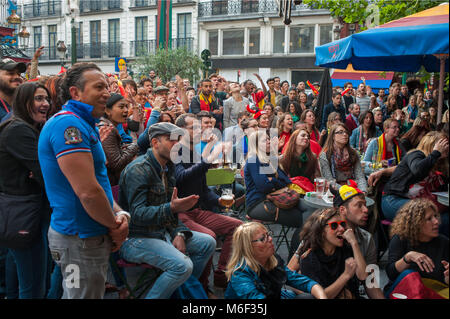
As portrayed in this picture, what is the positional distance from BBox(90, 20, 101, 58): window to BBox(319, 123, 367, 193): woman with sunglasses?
3505 cm

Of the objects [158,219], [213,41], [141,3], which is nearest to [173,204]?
[158,219]

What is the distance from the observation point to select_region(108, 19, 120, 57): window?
36934mm

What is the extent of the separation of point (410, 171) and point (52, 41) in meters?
39.9

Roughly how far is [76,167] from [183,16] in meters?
34.9

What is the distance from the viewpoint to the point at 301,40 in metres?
31.7

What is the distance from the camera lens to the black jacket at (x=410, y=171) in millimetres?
4395

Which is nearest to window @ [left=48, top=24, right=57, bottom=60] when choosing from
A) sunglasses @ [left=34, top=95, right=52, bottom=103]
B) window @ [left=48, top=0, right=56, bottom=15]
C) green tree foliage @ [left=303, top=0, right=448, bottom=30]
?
window @ [left=48, top=0, right=56, bottom=15]

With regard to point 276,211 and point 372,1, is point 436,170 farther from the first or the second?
point 372,1

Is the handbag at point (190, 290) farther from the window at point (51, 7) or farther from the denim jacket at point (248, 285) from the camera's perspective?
the window at point (51, 7)

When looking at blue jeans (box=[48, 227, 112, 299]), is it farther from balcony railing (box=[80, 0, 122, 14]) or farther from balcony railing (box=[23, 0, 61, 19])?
balcony railing (box=[23, 0, 61, 19])

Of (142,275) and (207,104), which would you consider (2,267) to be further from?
(207,104)
